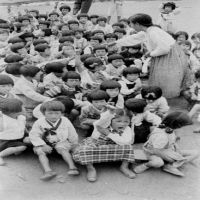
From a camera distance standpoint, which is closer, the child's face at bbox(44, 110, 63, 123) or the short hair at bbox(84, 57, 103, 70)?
the child's face at bbox(44, 110, 63, 123)

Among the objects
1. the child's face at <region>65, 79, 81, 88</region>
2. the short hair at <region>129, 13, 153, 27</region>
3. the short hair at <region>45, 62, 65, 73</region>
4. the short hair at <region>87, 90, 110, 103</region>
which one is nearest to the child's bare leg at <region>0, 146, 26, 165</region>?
the short hair at <region>87, 90, 110, 103</region>

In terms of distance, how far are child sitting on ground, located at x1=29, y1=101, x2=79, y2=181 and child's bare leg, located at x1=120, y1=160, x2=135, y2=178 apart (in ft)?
1.52

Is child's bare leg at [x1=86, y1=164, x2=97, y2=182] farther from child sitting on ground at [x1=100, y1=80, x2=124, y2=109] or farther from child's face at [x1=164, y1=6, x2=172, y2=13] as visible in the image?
child's face at [x1=164, y1=6, x2=172, y2=13]

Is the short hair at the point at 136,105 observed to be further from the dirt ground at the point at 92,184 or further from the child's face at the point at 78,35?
the child's face at the point at 78,35

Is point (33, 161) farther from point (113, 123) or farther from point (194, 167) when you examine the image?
point (194, 167)

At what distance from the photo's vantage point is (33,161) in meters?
3.21

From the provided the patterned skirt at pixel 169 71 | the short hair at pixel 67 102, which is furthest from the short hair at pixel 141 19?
the short hair at pixel 67 102

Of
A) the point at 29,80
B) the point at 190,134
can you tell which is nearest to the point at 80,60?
the point at 29,80

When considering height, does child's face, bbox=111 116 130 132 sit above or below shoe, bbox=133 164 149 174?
above

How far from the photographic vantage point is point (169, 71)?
170 inches

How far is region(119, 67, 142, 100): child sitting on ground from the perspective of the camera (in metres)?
4.22

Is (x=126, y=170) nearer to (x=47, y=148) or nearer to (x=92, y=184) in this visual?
(x=92, y=184)

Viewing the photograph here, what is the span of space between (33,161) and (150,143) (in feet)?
3.81

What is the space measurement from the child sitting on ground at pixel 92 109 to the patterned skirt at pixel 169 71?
3.26 ft
